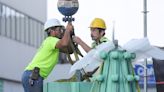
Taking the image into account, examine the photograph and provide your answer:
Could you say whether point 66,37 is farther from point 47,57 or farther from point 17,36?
point 17,36

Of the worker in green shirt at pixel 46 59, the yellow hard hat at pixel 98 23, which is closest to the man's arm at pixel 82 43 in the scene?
the worker in green shirt at pixel 46 59

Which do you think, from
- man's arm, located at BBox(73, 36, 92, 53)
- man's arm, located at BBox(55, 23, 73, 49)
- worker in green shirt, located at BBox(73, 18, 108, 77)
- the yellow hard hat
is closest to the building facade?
worker in green shirt, located at BBox(73, 18, 108, 77)

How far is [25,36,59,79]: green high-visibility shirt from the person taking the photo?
26.0ft

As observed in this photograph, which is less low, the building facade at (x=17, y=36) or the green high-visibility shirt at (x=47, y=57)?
the green high-visibility shirt at (x=47, y=57)

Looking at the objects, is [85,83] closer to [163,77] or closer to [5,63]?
[163,77]

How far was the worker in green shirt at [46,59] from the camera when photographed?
25.7 ft

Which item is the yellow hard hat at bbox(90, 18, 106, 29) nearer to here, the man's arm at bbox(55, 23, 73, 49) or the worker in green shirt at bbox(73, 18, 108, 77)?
the worker in green shirt at bbox(73, 18, 108, 77)

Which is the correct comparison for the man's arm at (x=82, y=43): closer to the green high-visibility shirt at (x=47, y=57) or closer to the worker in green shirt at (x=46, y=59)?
the worker in green shirt at (x=46, y=59)

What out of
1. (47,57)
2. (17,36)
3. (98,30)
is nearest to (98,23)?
(98,30)

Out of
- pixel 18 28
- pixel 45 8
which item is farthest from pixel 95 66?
pixel 45 8

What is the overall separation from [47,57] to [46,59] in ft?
0.12

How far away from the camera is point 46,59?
8016 mm

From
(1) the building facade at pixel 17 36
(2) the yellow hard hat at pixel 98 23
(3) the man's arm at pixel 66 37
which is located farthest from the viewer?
(1) the building facade at pixel 17 36

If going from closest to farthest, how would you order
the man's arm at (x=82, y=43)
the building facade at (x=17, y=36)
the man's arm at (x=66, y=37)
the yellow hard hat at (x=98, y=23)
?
the man's arm at (x=82, y=43) < the man's arm at (x=66, y=37) < the yellow hard hat at (x=98, y=23) < the building facade at (x=17, y=36)
